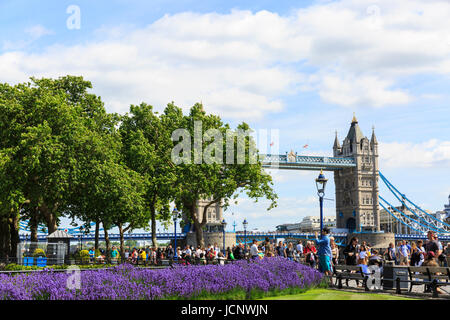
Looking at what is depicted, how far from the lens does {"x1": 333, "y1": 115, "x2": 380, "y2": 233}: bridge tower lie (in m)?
128

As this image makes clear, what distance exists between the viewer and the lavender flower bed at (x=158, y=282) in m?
11.4

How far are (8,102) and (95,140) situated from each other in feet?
18.2

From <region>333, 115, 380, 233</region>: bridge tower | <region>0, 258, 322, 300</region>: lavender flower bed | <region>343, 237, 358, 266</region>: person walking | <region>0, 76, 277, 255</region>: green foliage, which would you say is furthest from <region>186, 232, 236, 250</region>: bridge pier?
<region>0, 258, 322, 300</region>: lavender flower bed

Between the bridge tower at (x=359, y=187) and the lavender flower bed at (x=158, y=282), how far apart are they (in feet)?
366

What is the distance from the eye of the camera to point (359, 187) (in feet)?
425

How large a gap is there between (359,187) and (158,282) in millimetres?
121365

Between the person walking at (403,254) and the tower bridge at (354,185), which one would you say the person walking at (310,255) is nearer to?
the person walking at (403,254)

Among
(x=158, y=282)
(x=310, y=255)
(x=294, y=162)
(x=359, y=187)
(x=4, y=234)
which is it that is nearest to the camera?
(x=158, y=282)

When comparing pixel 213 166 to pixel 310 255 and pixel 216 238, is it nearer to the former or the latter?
pixel 310 255

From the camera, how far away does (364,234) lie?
10106cm

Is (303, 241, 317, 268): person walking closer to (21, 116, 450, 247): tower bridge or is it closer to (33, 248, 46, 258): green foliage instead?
(33, 248, 46, 258): green foliage

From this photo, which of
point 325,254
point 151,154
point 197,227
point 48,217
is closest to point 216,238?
point 197,227

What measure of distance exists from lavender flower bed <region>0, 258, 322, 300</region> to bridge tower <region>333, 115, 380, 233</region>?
111693 millimetres
